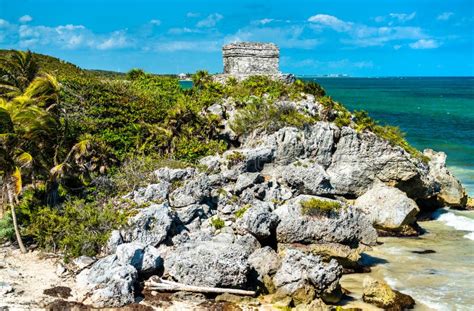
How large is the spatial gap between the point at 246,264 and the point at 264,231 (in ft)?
7.79

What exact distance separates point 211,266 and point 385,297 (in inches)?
191

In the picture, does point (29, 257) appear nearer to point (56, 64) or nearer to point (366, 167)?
point (366, 167)

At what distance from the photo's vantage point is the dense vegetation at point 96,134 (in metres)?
15.7

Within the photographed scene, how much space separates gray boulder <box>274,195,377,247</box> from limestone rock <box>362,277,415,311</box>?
2.71 meters

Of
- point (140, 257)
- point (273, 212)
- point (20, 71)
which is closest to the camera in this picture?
point (140, 257)

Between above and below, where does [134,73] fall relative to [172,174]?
above

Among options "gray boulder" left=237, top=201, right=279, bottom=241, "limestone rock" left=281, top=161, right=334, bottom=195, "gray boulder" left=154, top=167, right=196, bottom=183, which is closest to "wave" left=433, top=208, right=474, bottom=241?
"limestone rock" left=281, top=161, right=334, bottom=195

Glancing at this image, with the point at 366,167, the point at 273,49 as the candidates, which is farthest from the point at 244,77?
the point at 366,167

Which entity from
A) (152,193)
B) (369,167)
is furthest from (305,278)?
(369,167)

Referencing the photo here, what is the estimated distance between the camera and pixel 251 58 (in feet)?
97.9

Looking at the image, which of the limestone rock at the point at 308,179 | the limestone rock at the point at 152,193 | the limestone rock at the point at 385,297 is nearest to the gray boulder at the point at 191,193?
the limestone rock at the point at 152,193

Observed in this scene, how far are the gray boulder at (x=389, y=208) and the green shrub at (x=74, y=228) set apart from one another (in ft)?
32.4

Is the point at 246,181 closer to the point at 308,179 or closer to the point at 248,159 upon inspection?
the point at 248,159

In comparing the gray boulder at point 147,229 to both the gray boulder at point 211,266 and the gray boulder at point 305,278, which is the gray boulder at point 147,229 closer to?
the gray boulder at point 211,266
